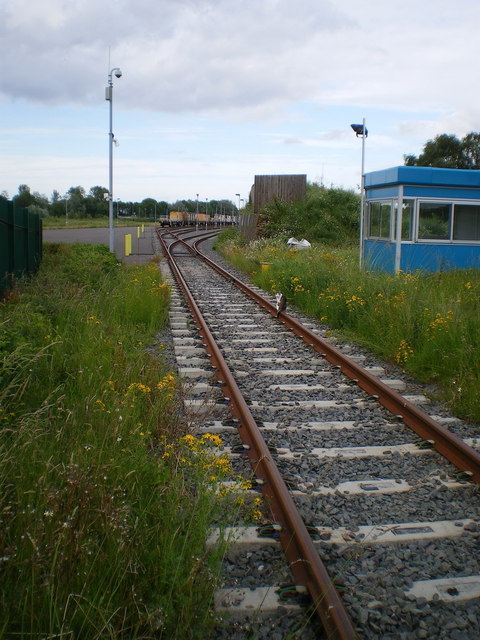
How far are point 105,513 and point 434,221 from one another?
14485 mm

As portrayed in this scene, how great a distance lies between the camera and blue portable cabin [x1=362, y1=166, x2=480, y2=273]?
621 inches

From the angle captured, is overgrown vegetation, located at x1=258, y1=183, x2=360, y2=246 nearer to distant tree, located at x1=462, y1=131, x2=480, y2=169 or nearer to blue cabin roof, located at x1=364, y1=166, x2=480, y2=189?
blue cabin roof, located at x1=364, y1=166, x2=480, y2=189

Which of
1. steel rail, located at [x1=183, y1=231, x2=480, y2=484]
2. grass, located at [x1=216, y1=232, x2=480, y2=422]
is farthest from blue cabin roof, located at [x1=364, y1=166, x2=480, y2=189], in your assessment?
steel rail, located at [x1=183, y1=231, x2=480, y2=484]

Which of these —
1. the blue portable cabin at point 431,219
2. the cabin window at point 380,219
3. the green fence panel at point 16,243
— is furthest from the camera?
the cabin window at point 380,219

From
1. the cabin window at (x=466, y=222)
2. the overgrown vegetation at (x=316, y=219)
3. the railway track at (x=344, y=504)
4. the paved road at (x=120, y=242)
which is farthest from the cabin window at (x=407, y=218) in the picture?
the overgrown vegetation at (x=316, y=219)

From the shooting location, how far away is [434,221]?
16.1m

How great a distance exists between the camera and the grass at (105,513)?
2852mm

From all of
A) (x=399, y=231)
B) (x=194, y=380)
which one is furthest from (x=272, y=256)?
(x=194, y=380)

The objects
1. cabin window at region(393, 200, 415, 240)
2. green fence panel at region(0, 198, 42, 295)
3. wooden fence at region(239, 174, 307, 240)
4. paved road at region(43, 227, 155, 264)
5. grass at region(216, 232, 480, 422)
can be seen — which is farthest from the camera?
wooden fence at region(239, 174, 307, 240)

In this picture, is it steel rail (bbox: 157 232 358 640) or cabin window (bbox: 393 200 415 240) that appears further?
cabin window (bbox: 393 200 415 240)

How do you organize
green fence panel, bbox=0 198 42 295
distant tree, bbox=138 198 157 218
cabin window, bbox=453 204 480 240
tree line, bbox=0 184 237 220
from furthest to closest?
distant tree, bbox=138 198 157 218, tree line, bbox=0 184 237 220, cabin window, bbox=453 204 480 240, green fence panel, bbox=0 198 42 295

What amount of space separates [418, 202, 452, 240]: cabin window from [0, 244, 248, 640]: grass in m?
11.1

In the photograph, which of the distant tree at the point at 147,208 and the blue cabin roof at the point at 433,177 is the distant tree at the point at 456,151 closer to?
the blue cabin roof at the point at 433,177

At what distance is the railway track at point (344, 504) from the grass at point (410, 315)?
0.46m
